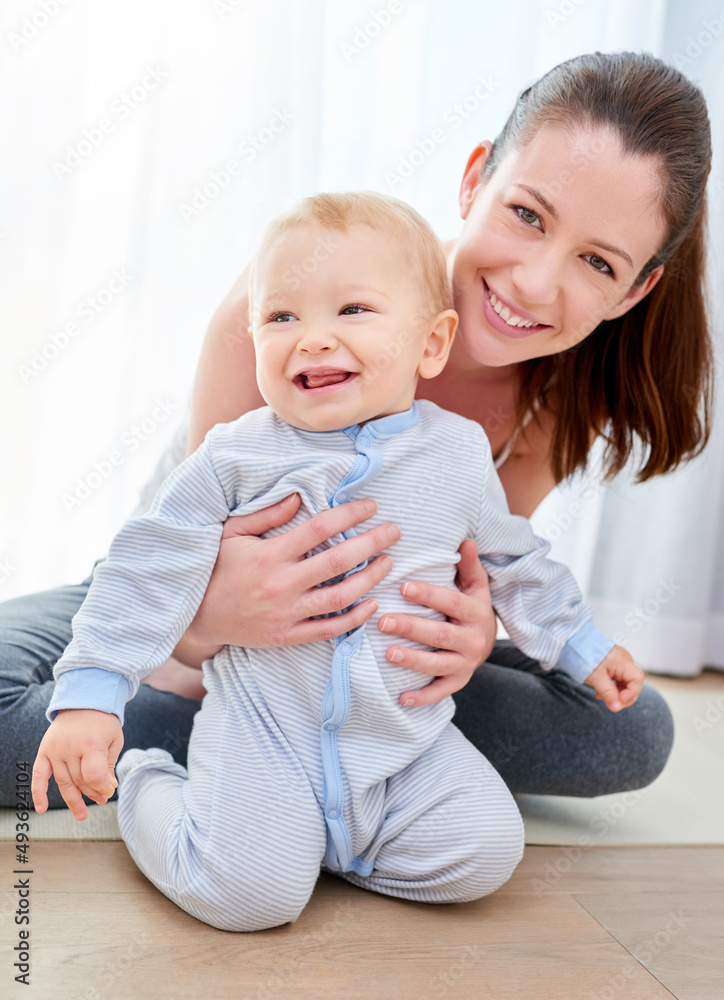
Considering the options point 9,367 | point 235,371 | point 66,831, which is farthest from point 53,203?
point 66,831

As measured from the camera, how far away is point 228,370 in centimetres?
119

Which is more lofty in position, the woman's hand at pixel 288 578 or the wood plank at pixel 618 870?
the woman's hand at pixel 288 578

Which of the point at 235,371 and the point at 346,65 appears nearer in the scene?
the point at 235,371

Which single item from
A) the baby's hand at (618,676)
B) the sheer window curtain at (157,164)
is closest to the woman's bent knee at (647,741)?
the baby's hand at (618,676)

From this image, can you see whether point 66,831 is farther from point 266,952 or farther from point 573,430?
point 573,430

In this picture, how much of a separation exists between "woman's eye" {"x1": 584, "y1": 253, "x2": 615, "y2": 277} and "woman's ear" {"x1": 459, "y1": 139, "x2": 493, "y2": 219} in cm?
20

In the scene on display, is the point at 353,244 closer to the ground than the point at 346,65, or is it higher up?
closer to the ground

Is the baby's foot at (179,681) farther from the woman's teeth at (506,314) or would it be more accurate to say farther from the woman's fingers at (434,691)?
the woman's teeth at (506,314)

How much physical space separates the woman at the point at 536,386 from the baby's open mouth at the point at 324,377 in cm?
12

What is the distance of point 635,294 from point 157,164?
102cm

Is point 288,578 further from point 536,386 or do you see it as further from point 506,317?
point 536,386

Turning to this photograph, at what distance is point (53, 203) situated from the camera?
1730 millimetres

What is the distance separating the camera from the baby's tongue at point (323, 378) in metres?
0.89

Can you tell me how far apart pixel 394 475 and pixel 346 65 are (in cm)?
126
